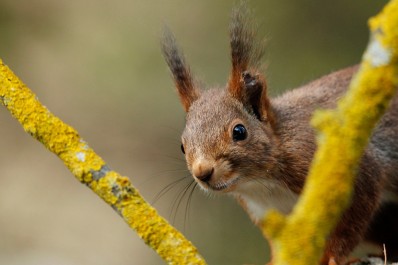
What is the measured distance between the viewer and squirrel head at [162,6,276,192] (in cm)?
287

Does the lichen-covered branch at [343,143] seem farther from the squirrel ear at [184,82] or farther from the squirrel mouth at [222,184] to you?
the squirrel ear at [184,82]

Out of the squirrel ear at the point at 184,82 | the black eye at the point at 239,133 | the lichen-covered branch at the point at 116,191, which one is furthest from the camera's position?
the squirrel ear at the point at 184,82

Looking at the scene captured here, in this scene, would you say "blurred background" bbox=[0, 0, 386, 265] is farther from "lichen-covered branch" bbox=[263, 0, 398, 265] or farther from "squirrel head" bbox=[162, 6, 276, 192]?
"lichen-covered branch" bbox=[263, 0, 398, 265]

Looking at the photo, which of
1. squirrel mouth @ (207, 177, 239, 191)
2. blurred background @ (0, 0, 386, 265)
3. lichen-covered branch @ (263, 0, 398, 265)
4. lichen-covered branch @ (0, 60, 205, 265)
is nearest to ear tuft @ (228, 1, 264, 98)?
squirrel mouth @ (207, 177, 239, 191)

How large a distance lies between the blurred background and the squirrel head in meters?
2.52

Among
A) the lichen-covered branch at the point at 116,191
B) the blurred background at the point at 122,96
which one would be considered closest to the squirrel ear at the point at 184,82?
the lichen-covered branch at the point at 116,191

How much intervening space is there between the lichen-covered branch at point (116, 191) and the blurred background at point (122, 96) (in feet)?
12.7

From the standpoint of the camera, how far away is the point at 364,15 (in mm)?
6211

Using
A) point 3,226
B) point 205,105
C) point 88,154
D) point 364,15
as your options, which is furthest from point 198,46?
point 88,154

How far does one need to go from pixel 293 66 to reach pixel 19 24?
2364mm

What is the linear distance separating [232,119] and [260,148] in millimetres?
148

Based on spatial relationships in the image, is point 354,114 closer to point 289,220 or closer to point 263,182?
point 289,220

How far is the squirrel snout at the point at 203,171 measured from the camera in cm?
276

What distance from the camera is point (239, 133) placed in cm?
304
